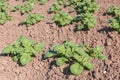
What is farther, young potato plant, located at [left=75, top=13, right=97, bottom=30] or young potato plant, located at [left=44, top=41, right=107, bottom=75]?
young potato plant, located at [left=75, top=13, right=97, bottom=30]

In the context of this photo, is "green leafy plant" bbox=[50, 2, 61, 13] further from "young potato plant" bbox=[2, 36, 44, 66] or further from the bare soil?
"young potato plant" bbox=[2, 36, 44, 66]

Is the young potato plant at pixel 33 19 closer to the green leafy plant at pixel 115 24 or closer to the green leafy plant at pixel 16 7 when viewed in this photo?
the green leafy plant at pixel 16 7

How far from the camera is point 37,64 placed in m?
6.51

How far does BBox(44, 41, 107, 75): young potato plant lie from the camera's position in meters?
5.59

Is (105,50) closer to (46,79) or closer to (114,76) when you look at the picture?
(114,76)

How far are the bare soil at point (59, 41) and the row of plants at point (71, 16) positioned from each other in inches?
5.9

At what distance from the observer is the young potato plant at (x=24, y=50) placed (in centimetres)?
655

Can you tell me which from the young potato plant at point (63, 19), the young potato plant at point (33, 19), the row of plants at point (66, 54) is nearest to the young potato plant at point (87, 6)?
the young potato plant at point (63, 19)

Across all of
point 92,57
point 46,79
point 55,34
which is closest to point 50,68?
point 46,79

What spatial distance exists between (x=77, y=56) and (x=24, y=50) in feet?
5.14

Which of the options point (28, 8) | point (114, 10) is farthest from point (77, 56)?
point (28, 8)

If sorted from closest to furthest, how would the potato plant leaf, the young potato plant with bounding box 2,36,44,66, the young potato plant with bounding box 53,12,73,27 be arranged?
the potato plant leaf
the young potato plant with bounding box 2,36,44,66
the young potato plant with bounding box 53,12,73,27

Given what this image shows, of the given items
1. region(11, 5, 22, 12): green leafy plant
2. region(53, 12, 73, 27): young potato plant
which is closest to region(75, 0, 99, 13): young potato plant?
region(53, 12, 73, 27): young potato plant

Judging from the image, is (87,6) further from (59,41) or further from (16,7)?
(16,7)
